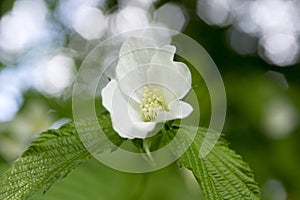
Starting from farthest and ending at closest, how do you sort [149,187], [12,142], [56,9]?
1. [56,9]
2. [12,142]
3. [149,187]

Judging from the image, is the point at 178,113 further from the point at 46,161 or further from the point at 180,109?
the point at 46,161

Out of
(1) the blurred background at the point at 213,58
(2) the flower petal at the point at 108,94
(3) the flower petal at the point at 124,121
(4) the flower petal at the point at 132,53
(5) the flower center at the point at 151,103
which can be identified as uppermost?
(4) the flower petal at the point at 132,53

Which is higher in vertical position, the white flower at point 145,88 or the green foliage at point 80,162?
the white flower at point 145,88

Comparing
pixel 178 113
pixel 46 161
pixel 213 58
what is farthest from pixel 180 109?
pixel 213 58

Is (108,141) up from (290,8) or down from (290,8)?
up

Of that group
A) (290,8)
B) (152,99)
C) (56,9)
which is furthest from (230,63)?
(152,99)

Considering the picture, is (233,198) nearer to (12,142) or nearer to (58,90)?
(12,142)

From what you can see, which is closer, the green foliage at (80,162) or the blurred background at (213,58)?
the green foliage at (80,162)
